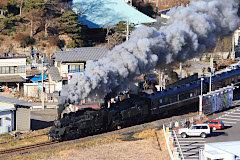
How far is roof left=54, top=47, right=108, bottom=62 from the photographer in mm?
58097

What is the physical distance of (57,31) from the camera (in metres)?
77.2

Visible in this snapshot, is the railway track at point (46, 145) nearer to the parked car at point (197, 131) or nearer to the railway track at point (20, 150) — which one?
the railway track at point (20, 150)

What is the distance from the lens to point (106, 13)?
3250 inches

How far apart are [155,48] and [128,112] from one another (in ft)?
24.8

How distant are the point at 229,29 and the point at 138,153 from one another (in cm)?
2444

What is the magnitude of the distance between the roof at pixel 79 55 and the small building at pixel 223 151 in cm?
3460

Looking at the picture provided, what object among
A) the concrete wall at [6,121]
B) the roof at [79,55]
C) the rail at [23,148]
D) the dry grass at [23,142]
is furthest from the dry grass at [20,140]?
the roof at [79,55]

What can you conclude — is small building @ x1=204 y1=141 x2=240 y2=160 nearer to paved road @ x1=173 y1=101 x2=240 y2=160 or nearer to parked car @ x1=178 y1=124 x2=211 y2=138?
paved road @ x1=173 y1=101 x2=240 y2=160

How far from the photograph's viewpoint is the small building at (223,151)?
24.7 metres

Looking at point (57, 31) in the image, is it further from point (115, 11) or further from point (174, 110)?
point (174, 110)

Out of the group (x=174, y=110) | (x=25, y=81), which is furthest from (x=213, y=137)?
(x=25, y=81)

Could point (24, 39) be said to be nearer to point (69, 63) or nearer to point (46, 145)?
point (69, 63)

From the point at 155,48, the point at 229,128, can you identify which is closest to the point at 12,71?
the point at 155,48

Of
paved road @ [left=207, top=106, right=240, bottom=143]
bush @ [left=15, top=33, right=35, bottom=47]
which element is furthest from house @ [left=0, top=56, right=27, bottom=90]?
paved road @ [left=207, top=106, right=240, bottom=143]
